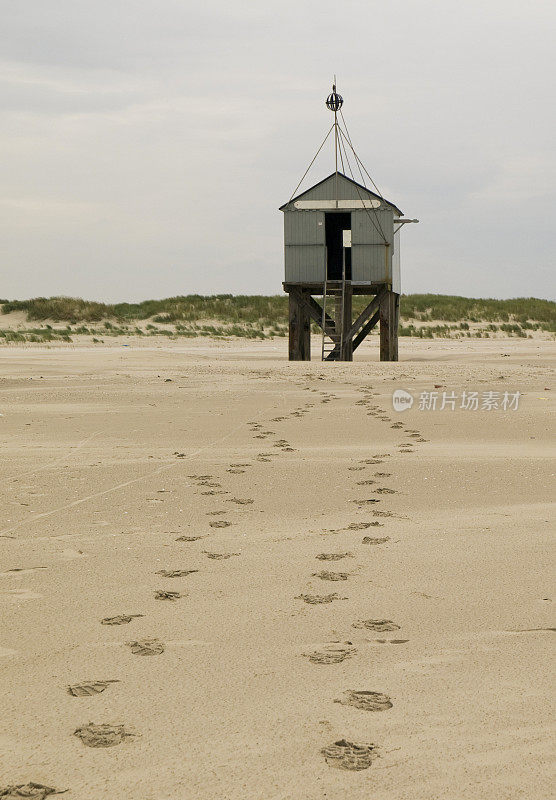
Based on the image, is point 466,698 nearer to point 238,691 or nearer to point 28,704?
point 238,691

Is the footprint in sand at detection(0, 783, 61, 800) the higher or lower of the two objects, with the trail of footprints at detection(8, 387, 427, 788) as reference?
lower

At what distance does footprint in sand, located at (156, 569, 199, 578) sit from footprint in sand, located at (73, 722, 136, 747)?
1.66 meters

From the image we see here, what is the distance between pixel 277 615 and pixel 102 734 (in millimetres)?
1270

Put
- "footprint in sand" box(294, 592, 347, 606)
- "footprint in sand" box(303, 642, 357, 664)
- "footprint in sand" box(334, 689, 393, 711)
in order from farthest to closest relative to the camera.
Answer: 1. "footprint in sand" box(294, 592, 347, 606)
2. "footprint in sand" box(303, 642, 357, 664)
3. "footprint in sand" box(334, 689, 393, 711)

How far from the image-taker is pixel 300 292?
76.7 ft

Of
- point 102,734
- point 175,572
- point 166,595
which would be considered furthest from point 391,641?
point 175,572

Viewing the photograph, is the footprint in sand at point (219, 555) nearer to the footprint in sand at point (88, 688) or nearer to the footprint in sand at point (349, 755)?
the footprint in sand at point (88, 688)

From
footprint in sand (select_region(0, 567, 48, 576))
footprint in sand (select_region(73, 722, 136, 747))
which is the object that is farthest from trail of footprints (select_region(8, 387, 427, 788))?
footprint in sand (select_region(0, 567, 48, 576))

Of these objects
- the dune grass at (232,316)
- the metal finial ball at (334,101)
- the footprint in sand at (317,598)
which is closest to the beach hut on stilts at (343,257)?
the metal finial ball at (334,101)

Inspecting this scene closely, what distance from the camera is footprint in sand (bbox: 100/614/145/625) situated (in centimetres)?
391

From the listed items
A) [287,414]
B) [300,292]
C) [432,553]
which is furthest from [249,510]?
[300,292]

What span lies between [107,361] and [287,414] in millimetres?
Answer: 9813

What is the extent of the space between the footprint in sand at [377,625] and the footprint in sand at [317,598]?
1.01 ft

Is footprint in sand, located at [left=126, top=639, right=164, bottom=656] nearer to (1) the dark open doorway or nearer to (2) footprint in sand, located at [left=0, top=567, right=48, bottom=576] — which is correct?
(2) footprint in sand, located at [left=0, top=567, right=48, bottom=576]
